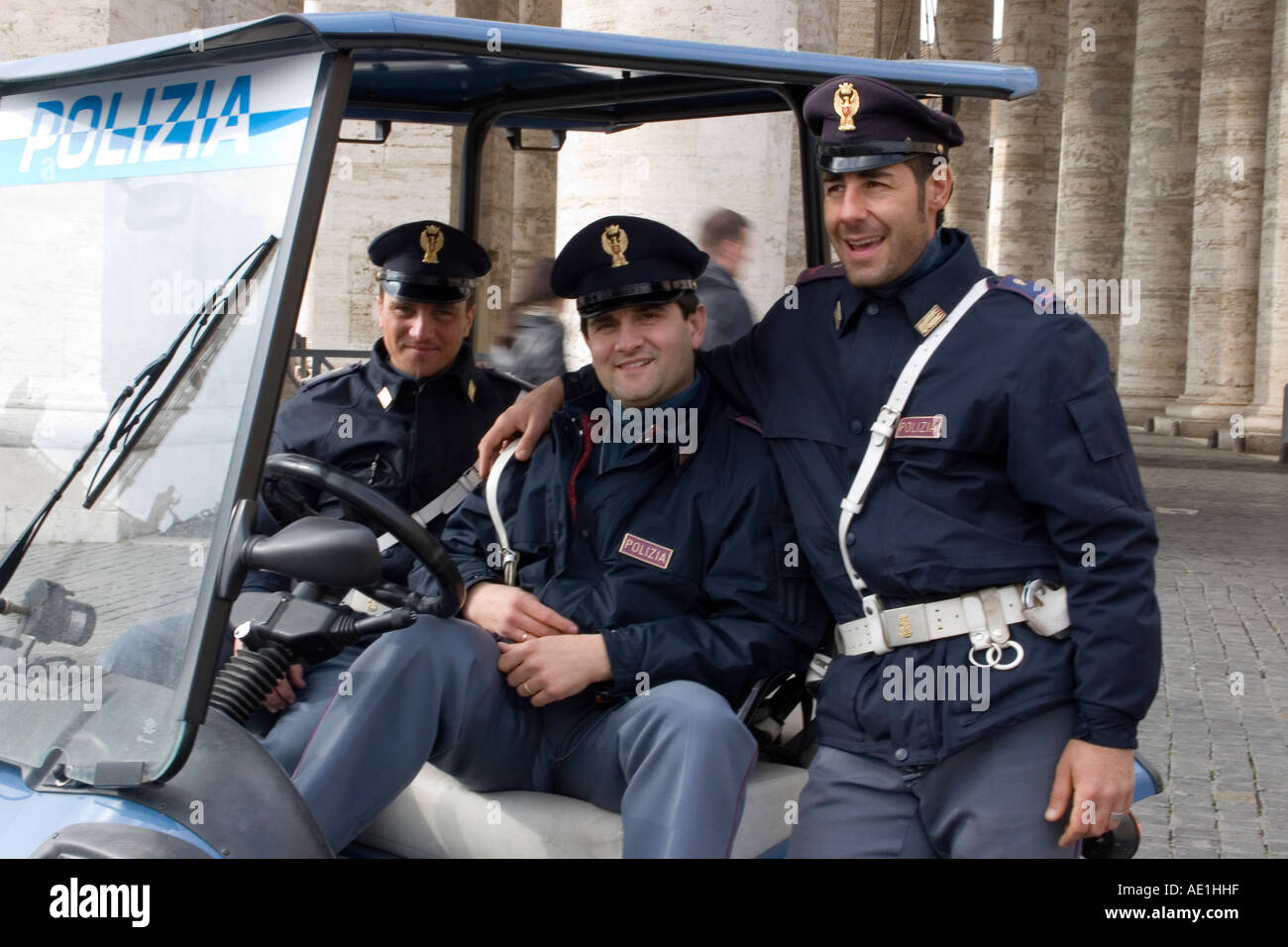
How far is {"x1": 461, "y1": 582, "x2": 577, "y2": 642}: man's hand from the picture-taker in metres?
2.63

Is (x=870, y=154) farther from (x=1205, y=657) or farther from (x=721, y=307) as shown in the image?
(x=1205, y=657)

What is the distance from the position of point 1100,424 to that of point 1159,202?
2384cm

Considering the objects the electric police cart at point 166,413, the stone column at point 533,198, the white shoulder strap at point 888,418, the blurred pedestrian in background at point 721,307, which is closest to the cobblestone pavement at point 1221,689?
the blurred pedestrian in background at point 721,307

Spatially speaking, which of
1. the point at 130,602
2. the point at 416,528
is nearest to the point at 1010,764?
the point at 416,528

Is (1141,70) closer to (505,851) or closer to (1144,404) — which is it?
(1144,404)

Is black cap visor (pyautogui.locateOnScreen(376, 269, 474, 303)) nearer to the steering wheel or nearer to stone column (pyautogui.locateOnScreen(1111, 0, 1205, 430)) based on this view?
the steering wheel

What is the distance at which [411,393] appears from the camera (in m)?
3.43

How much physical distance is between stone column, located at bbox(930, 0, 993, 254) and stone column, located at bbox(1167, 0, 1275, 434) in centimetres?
304

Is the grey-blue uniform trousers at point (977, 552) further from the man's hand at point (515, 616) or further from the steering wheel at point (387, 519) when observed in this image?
the steering wheel at point (387, 519)

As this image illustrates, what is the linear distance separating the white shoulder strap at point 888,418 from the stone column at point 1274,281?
52.3 feet

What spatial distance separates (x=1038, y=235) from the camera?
24047mm

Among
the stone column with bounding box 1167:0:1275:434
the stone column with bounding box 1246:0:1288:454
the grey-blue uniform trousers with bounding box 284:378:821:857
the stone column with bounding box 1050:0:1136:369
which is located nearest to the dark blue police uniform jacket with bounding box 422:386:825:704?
the grey-blue uniform trousers with bounding box 284:378:821:857

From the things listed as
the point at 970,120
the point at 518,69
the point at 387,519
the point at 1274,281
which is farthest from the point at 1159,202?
the point at 387,519

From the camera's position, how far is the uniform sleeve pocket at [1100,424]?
A: 7.48ft
